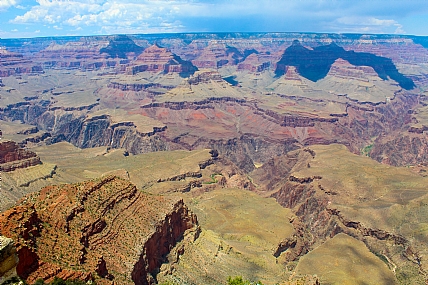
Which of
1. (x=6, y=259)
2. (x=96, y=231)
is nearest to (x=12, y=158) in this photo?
(x=96, y=231)

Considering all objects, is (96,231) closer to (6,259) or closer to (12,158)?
(6,259)

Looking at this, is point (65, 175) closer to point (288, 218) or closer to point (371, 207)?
point (288, 218)

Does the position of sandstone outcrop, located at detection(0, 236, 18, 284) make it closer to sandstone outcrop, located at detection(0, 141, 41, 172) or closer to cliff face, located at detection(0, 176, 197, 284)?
cliff face, located at detection(0, 176, 197, 284)

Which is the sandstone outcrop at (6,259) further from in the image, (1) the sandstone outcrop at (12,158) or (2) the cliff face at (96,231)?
(1) the sandstone outcrop at (12,158)

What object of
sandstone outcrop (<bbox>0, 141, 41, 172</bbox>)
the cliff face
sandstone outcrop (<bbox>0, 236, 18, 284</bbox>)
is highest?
sandstone outcrop (<bbox>0, 236, 18, 284</bbox>)

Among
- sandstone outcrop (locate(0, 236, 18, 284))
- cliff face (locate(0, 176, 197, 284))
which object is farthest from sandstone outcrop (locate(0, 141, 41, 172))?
sandstone outcrop (locate(0, 236, 18, 284))

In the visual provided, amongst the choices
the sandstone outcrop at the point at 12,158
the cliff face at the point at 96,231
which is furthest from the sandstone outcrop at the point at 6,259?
the sandstone outcrop at the point at 12,158
